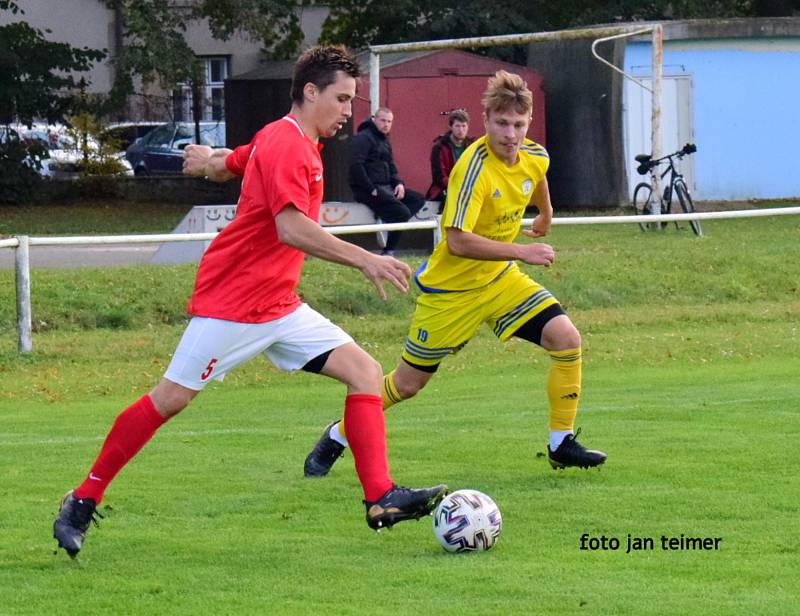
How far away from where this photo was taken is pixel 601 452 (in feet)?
26.6

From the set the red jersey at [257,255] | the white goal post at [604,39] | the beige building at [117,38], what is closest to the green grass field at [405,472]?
the red jersey at [257,255]

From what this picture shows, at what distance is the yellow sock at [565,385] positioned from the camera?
7926 mm

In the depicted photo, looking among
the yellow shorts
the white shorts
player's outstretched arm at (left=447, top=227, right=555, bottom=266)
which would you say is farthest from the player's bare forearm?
the yellow shorts

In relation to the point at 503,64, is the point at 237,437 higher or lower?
lower

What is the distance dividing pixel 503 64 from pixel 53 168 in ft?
42.9

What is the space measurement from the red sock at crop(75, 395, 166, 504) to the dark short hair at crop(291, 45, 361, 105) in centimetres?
145

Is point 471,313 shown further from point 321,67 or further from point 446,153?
point 446,153

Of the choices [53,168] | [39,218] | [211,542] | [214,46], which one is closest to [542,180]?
[211,542]

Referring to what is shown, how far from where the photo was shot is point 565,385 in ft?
26.1

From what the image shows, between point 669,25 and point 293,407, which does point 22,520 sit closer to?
point 293,407

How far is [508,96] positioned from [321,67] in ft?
5.42

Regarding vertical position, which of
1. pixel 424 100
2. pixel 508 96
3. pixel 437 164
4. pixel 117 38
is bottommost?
pixel 437 164

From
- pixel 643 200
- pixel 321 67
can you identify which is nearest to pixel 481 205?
pixel 321 67

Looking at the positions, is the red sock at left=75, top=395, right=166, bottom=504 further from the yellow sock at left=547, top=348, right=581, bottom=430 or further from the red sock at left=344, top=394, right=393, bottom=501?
the yellow sock at left=547, top=348, right=581, bottom=430
